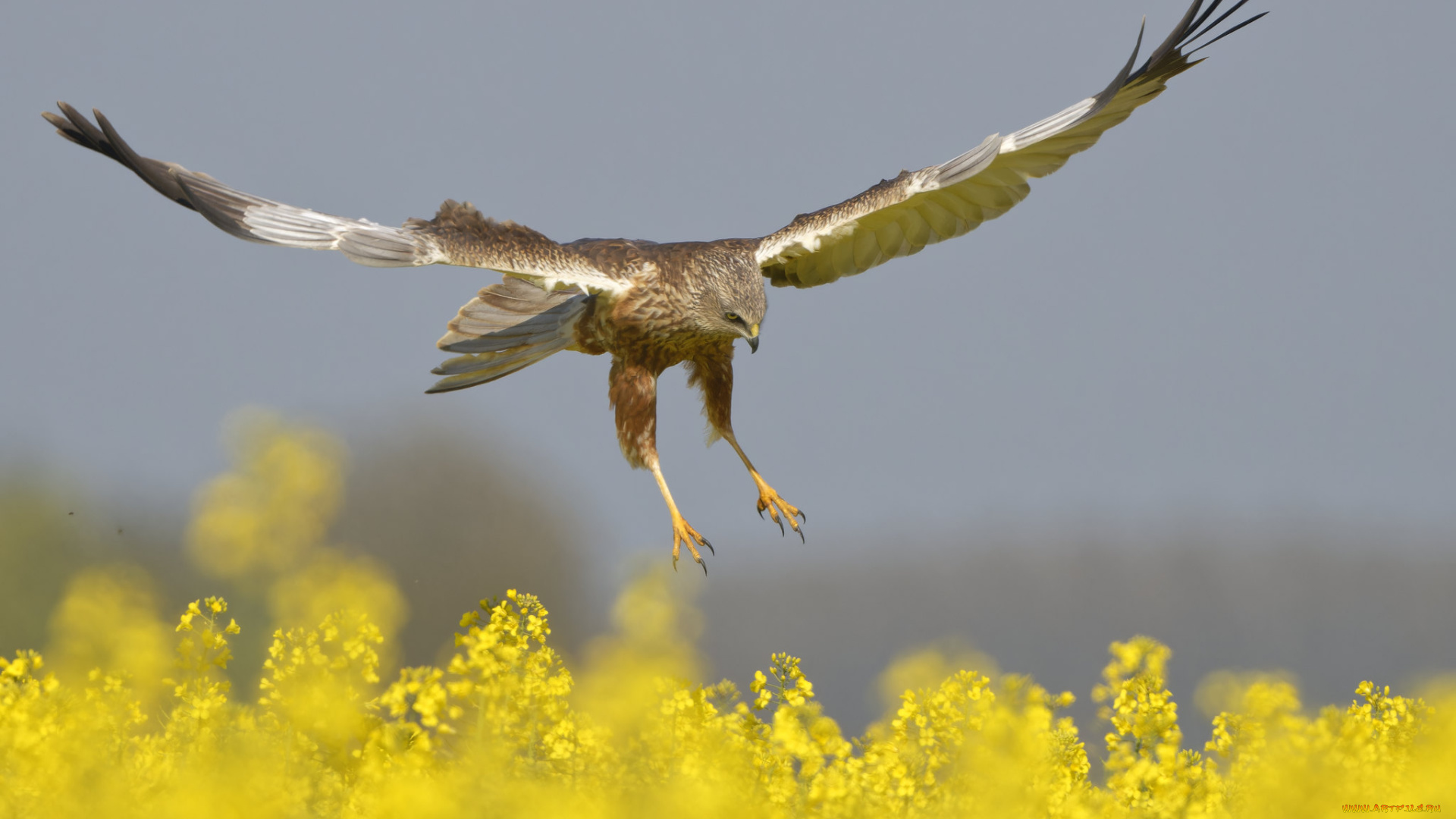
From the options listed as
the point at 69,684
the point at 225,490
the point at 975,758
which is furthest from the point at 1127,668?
the point at 225,490

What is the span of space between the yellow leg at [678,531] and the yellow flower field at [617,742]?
0.66 metres

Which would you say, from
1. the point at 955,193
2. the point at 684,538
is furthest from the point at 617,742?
the point at 955,193

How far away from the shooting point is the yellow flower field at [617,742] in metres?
2.93

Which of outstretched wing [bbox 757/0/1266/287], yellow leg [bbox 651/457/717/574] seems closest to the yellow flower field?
yellow leg [bbox 651/457/717/574]

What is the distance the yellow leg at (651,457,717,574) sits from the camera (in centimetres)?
560

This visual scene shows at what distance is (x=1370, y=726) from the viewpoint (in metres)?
4.44

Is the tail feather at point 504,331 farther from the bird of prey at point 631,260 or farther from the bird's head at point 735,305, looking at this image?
the bird's head at point 735,305

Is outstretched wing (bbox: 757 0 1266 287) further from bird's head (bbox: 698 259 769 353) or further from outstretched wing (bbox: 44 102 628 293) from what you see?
outstretched wing (bbox: 44 102 628 293)

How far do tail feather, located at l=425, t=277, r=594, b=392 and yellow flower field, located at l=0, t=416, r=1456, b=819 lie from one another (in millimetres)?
1322

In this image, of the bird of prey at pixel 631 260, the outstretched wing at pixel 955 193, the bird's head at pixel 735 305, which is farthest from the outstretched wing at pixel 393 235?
the outstretched wing at pixel 955 193

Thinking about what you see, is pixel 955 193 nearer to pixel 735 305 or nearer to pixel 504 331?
pixel 735 305

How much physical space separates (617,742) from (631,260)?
8.69ft

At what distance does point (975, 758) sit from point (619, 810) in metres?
1.15

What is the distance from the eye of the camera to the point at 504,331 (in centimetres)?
569
